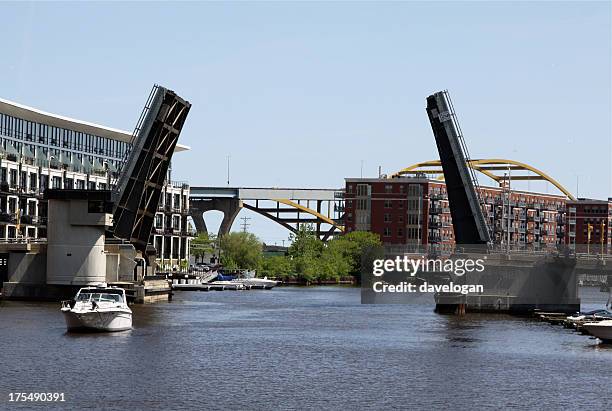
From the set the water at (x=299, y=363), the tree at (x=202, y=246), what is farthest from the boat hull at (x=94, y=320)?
the tree at (x=202, y=246)

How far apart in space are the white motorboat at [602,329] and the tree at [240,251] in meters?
96.8

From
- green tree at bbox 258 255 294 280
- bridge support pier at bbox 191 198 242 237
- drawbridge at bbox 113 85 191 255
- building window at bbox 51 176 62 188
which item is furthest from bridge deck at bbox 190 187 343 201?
drawbridge at bbox 113 85 191 255

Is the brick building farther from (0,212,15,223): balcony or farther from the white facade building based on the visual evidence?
(0,212,15,223): balcony

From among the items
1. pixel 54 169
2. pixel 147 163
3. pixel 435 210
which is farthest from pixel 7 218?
pixel 435 210

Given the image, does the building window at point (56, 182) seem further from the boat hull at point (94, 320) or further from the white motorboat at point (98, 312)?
the boat hull at point (94, 320)

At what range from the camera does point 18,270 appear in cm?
7844

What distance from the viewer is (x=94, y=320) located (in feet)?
176

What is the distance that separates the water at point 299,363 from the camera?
37.0 meters

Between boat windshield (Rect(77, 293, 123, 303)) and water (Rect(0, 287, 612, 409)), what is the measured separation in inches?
65.1

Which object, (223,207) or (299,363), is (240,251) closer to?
(223,207)

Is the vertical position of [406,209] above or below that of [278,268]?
above

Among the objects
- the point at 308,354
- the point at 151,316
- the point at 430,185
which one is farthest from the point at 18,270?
the point at 430,185

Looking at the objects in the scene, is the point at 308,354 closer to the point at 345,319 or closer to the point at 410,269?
the point at 345,319

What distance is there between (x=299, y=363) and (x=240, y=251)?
10829cm
